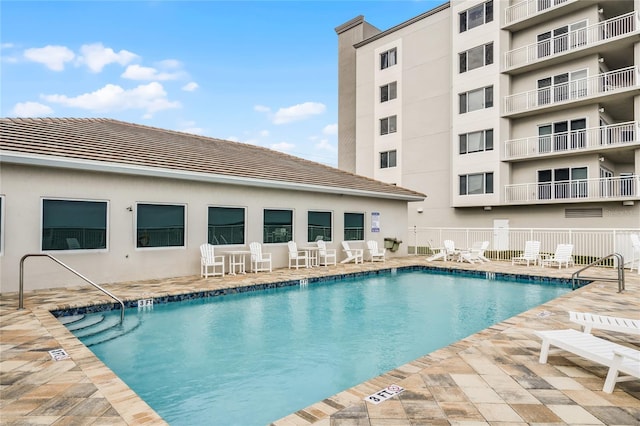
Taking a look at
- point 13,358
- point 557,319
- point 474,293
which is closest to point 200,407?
point 13,358

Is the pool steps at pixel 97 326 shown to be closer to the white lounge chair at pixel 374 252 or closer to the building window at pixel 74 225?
the building window at pixel 74 225

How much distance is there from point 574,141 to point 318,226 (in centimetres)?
1289

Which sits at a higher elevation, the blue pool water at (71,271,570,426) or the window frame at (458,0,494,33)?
the window frame at (458,0,494,33)

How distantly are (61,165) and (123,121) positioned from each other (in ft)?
19.6

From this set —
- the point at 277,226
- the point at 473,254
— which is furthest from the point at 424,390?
the point at 473,254

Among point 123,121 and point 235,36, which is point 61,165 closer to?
point 123,121

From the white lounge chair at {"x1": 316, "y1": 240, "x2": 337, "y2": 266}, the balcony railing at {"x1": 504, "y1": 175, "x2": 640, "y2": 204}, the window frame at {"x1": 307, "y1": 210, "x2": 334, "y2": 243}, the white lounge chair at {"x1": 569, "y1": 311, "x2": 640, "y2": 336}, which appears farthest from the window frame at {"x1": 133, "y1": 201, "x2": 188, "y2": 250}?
the balcony railing at {"x1": 504, "y1": 175, "x2": 640, "y2": 204}

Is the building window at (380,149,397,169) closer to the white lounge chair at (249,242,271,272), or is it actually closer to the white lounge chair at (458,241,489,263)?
the white lounge chair at (458,241,489,263)

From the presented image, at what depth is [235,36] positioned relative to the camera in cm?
1895

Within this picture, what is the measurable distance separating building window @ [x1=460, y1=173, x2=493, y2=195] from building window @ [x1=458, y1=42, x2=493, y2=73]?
5835 mm

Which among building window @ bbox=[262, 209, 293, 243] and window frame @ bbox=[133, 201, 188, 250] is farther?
building window @ bbox=[262, 209, 293, 243]

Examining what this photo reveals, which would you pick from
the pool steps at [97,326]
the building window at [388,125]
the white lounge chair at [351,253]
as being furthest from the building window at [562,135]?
the pool steps at [97,326]

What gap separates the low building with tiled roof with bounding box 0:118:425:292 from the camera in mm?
7984

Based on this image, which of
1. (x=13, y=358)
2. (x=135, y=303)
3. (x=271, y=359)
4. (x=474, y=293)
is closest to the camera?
(x=13, y=358)
